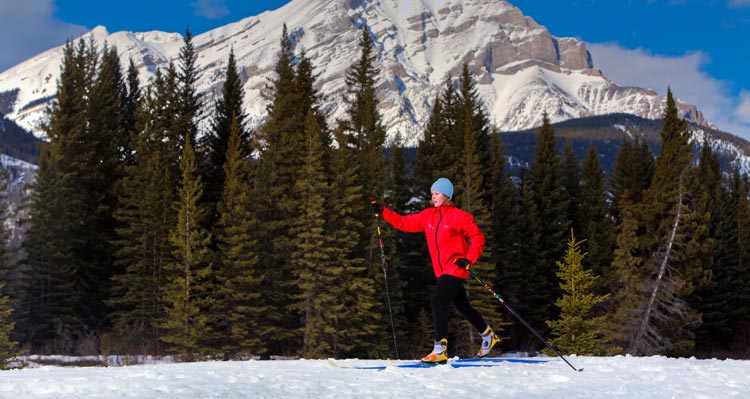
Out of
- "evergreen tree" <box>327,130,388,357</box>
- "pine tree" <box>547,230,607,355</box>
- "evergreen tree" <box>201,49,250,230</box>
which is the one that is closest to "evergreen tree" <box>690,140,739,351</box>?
"pine tree" <box>547,230,607,355</box>

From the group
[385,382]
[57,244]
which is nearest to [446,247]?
[385,382]

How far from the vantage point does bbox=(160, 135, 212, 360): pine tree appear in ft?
91.6

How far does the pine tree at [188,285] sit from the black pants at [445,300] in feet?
68.1

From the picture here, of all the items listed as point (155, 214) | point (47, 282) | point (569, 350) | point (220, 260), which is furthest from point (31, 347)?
point (569, 350)

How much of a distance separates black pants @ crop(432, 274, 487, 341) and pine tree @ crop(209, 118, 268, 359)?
69.5 ft

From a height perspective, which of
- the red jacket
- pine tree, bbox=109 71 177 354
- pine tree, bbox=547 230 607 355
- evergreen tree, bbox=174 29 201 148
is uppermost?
evergreen tree, bbox=174 29 201 148

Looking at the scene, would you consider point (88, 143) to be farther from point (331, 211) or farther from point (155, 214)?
point (331, 211)

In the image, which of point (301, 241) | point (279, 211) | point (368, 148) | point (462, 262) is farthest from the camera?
point (368, 148)

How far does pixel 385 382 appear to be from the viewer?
6.42 metres

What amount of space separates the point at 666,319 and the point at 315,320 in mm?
16806

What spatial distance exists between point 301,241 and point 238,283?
11.7ft

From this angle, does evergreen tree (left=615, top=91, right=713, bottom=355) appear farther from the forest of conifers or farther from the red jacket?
the red jacket

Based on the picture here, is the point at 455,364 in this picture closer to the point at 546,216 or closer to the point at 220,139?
the point at 220,139

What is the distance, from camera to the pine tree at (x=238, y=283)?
28.7m
